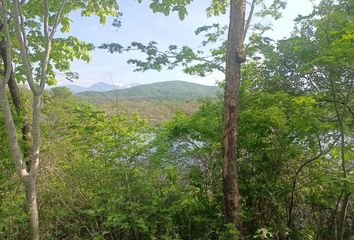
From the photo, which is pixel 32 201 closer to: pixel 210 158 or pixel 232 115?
pixel 210 158

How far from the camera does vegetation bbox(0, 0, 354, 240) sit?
4.19m

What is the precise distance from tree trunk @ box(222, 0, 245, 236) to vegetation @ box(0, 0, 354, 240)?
0.6 inches

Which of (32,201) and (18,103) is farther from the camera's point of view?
(18,103)

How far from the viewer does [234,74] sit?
4.08m

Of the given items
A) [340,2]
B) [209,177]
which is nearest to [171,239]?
[209,177]

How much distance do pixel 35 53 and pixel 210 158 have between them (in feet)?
14.0

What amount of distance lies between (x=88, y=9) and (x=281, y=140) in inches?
172

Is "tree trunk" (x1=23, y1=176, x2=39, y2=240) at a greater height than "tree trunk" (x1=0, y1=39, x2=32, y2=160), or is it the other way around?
"tree trunk" (x1=0, y1=39, x2=32, y2=160)

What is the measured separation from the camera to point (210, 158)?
15.6ft

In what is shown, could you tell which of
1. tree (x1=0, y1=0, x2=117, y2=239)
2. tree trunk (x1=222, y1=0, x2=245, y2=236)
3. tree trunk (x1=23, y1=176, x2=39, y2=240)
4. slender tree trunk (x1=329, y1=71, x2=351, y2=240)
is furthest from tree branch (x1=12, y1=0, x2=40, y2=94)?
slender tree trunk (x1=329, y1=71, x2=351, y2=240)

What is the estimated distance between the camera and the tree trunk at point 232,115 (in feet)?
13.3

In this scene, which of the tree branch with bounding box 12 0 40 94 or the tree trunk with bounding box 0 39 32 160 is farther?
the tree trunk with bounding box 0 39 32 160

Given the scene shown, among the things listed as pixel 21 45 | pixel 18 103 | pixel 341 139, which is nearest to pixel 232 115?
pixel 341 139

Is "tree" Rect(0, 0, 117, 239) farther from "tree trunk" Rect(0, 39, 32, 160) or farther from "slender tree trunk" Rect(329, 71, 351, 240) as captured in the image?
"slender tree trunk" Rect(329, 71, 351, 240)
